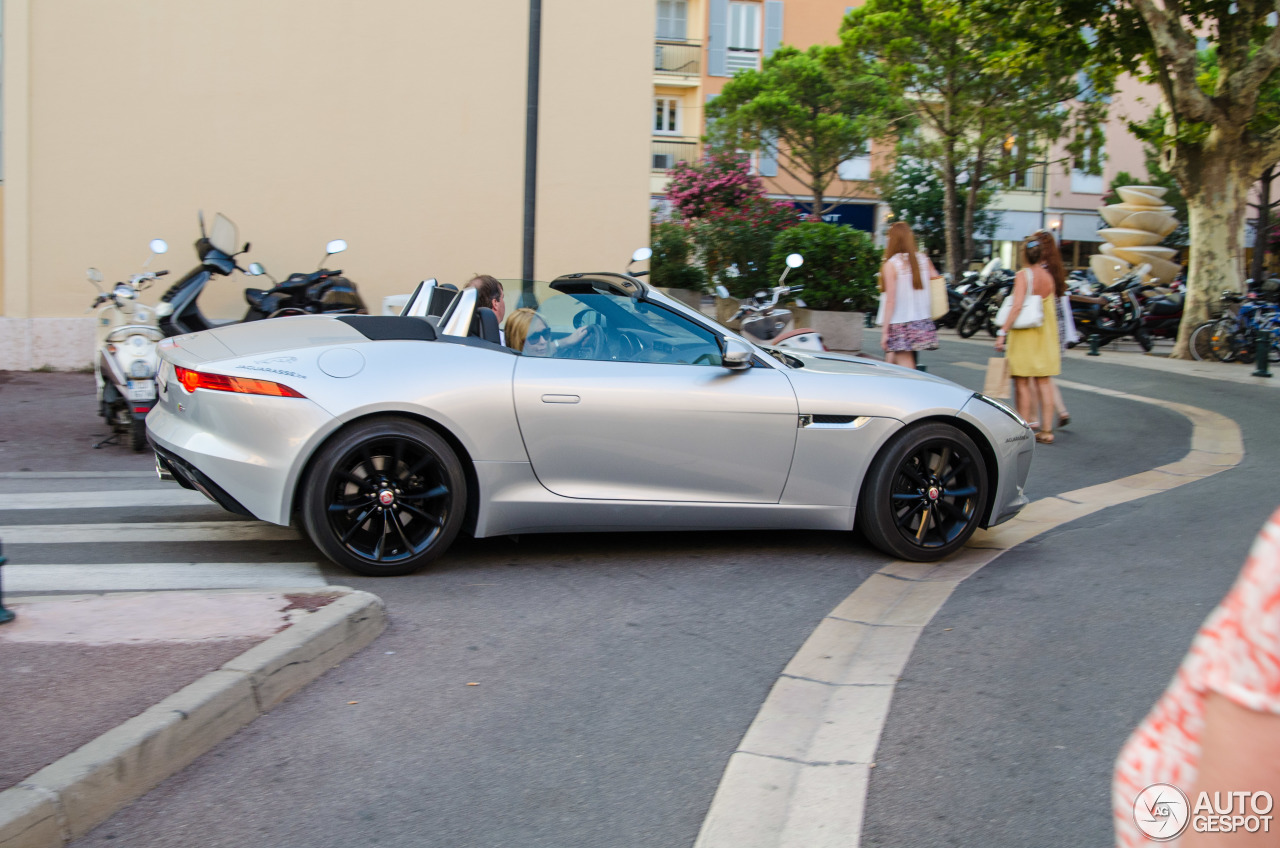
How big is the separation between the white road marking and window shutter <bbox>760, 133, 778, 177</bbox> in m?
39.4

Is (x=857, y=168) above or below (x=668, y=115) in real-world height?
below

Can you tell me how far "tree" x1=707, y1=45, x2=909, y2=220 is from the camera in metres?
42.4

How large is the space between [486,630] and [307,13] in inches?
402

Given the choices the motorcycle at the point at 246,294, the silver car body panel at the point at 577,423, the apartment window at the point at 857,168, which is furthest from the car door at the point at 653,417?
the apartment window at the point at 857,168

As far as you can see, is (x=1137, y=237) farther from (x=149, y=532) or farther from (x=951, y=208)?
(x=149, y=532)

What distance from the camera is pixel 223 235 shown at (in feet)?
32.3

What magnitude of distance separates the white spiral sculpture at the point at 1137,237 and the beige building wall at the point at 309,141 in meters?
21.3

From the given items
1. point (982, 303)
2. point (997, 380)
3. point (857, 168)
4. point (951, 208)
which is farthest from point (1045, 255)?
point (857, 168)

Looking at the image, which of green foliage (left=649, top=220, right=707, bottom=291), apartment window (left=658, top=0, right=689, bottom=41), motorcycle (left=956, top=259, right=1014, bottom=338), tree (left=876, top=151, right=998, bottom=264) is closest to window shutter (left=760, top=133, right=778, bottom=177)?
tree (left=876, top=151, right=998, bottom=264)

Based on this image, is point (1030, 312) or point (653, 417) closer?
point (653, 417)

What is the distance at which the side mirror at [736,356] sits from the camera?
5.36 meters

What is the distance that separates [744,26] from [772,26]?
1.23 meters

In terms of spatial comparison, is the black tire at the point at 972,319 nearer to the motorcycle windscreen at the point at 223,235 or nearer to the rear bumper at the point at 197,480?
the motorcycle windscreen at the point at 223,235

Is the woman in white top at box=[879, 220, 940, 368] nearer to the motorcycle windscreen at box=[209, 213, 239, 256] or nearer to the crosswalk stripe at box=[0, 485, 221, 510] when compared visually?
the crosswalk stripe at box=[0, 485, 221, 510]
